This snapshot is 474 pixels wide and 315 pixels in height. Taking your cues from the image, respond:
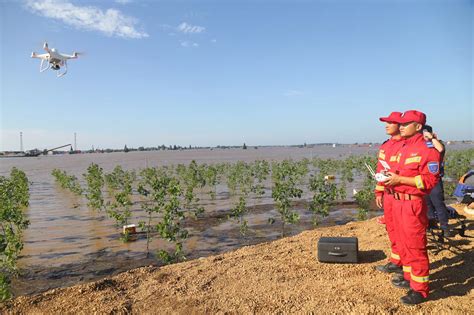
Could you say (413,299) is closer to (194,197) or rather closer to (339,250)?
(339,250)

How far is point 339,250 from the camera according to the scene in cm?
523

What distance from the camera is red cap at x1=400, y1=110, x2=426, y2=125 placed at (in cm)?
395

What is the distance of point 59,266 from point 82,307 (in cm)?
479

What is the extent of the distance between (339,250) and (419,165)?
2.03m

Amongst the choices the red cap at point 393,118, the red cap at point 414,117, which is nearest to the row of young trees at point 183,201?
the red cap at point 393,118

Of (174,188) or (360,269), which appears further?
Result: (174,188)

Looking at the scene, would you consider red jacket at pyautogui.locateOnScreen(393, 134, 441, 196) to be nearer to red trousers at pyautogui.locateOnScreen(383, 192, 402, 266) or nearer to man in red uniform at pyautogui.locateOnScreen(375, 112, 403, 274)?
man in red uniform at pyautogui.locateOnScreen(375, 112, 403, 274)

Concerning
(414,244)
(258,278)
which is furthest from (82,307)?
(414,244)

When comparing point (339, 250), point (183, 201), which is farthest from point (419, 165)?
point (183, 201)

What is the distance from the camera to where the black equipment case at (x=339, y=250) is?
17.1ft

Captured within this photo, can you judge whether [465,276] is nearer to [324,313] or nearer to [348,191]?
[324,313]

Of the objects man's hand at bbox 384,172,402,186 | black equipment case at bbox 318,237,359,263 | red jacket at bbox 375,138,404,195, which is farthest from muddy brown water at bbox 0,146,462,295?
man's hand at bbox 384,172,402,186

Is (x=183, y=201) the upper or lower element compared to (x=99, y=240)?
upper

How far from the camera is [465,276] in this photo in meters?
4.44
